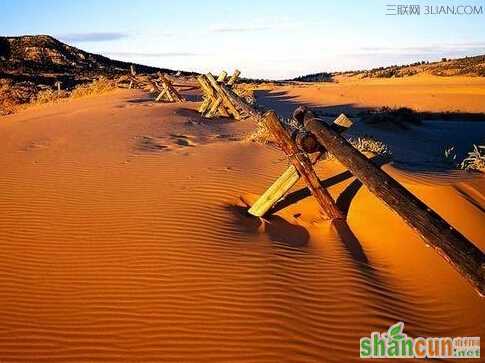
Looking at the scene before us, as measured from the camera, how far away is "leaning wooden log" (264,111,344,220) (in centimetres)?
564

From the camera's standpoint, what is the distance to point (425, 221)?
3.16 metres

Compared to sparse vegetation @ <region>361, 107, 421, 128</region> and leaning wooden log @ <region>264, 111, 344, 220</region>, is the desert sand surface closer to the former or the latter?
leaning wooden log @ <region>264, 111, 344, 220</region>

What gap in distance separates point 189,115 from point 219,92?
164 centimetres

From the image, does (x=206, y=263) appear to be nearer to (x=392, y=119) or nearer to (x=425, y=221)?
(x=425, y=221)

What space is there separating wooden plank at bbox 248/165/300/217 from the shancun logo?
2.49 m

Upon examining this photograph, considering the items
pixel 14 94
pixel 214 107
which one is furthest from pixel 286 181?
pixel 14 94

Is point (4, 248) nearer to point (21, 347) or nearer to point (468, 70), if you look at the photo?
point (21, 347)

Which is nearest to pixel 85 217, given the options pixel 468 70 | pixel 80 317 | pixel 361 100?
pixel 80 317

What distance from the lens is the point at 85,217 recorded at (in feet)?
→ 20.2

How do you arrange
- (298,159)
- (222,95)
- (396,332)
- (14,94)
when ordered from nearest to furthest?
(396,332), (298,159), (222,95), (14,94)

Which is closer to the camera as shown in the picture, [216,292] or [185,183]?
[216,292]

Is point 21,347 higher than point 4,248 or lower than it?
lower

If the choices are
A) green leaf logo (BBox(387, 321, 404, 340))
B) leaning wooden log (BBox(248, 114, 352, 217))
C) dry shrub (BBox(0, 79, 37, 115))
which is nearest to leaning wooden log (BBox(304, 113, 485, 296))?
leaning wooden log (BBox(248, 114, 352, 217))

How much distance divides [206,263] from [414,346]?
2.11 m
